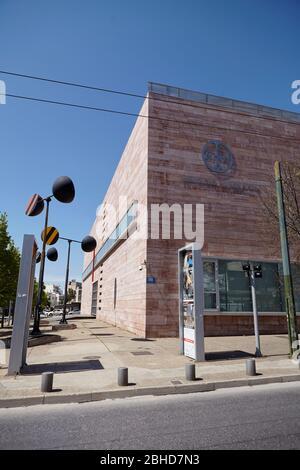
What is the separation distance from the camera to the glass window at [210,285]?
16319 mm

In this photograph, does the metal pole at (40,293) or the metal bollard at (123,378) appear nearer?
the metal bollard at (123,378)

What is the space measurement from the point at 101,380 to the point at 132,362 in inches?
90.1

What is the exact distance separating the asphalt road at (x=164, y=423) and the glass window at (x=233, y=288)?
399 inches

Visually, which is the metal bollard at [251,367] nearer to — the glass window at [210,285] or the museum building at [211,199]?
the museum building at [211,199]

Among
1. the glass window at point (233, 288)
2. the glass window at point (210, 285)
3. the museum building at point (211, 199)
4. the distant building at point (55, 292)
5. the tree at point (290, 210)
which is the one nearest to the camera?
the tree at point (290, 210)

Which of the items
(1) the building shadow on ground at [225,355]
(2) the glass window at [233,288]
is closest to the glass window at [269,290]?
(2) the glass window at [233,288]

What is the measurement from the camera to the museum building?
639 inches

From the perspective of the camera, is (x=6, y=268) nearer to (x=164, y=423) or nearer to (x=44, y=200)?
→ (x=44, y=200)

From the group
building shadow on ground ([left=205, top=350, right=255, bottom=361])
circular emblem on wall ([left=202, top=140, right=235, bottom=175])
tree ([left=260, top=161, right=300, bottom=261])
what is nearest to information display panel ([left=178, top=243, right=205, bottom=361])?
building shadow on ground ([left=205, top=350, right=255, bottom=361])

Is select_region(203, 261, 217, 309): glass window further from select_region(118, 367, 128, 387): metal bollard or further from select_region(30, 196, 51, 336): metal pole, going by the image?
select_region(118, 367, 128, 387): metal bollard

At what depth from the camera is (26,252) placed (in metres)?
8.59

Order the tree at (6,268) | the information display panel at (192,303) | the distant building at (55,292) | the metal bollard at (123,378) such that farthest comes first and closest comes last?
the distant building at (55,292), the tree at (6,268), the information display panel at (192,303), the metal bollard at (123,378)

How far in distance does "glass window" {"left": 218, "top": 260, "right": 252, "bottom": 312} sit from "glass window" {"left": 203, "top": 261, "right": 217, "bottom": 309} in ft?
1.30
